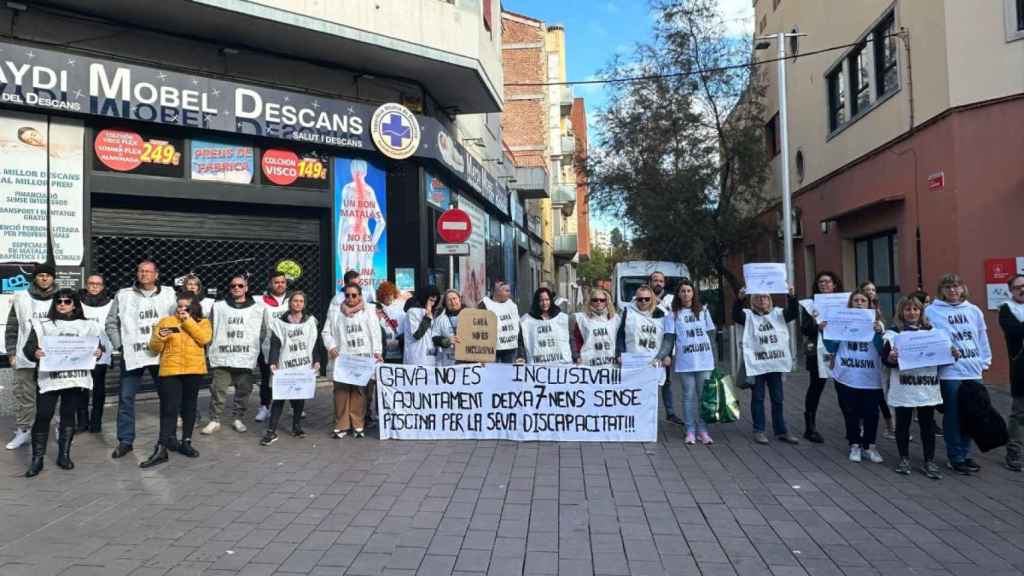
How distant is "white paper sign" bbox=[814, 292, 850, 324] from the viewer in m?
7.15

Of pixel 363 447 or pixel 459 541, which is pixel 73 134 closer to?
pixel 363 447

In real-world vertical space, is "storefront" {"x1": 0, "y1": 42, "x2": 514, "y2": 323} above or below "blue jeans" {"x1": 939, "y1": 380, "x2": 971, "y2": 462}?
above

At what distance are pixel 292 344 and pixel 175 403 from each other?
1389mm

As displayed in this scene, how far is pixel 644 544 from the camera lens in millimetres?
4531

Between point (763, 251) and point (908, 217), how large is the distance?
1051cm

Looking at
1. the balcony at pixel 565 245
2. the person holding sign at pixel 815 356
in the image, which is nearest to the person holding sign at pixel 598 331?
the person holding sign at pixel 815 356

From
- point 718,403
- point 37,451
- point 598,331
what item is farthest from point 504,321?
point 37,451

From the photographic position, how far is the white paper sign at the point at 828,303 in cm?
Result: 715

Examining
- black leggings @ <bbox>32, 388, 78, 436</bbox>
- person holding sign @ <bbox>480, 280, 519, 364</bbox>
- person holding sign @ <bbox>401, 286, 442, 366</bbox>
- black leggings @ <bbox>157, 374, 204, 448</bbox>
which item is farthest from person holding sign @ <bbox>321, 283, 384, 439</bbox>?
black leggings @ <bbox>32, 388, 78, 436</bbox>

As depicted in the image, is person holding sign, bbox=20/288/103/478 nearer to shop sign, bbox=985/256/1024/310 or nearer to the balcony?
shop sign, bbox=985/256/1024/310

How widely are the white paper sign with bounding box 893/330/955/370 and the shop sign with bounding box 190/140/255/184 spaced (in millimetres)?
10050

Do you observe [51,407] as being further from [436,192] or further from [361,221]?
[436,192]

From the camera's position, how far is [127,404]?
6.94 metres

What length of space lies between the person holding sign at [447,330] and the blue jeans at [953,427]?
16.0 feet
